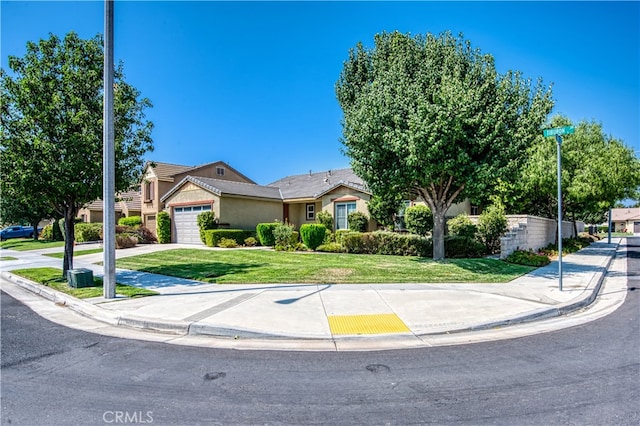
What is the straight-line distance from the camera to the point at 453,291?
30.1ft

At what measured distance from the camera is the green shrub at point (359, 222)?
2194 centimetres

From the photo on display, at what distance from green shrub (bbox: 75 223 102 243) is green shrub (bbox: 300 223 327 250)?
18.8 metres

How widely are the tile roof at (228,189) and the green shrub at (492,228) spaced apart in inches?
594

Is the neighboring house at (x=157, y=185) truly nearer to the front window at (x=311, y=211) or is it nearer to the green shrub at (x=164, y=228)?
the green shrub at (x=164, y=228)

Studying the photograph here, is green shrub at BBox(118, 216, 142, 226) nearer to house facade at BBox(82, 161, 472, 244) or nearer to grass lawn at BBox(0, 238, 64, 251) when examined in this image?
house facade at BBox(82, 161, 472, 244)

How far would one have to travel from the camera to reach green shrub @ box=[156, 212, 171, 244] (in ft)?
87.6

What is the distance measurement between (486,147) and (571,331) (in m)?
7.52

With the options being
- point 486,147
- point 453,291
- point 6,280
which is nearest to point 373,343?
point 453,291

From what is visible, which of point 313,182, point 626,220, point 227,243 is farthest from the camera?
point 626,220

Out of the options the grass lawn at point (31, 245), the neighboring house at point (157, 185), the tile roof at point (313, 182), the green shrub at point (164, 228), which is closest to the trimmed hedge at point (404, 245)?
the tile roof at point (313, 182)

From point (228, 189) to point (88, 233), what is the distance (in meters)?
12.6

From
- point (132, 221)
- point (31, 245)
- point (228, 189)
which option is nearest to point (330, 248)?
A: point (228, 189)

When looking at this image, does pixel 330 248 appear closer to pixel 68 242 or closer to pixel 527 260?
pixel 527 260

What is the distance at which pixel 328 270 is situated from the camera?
40.1 feet
